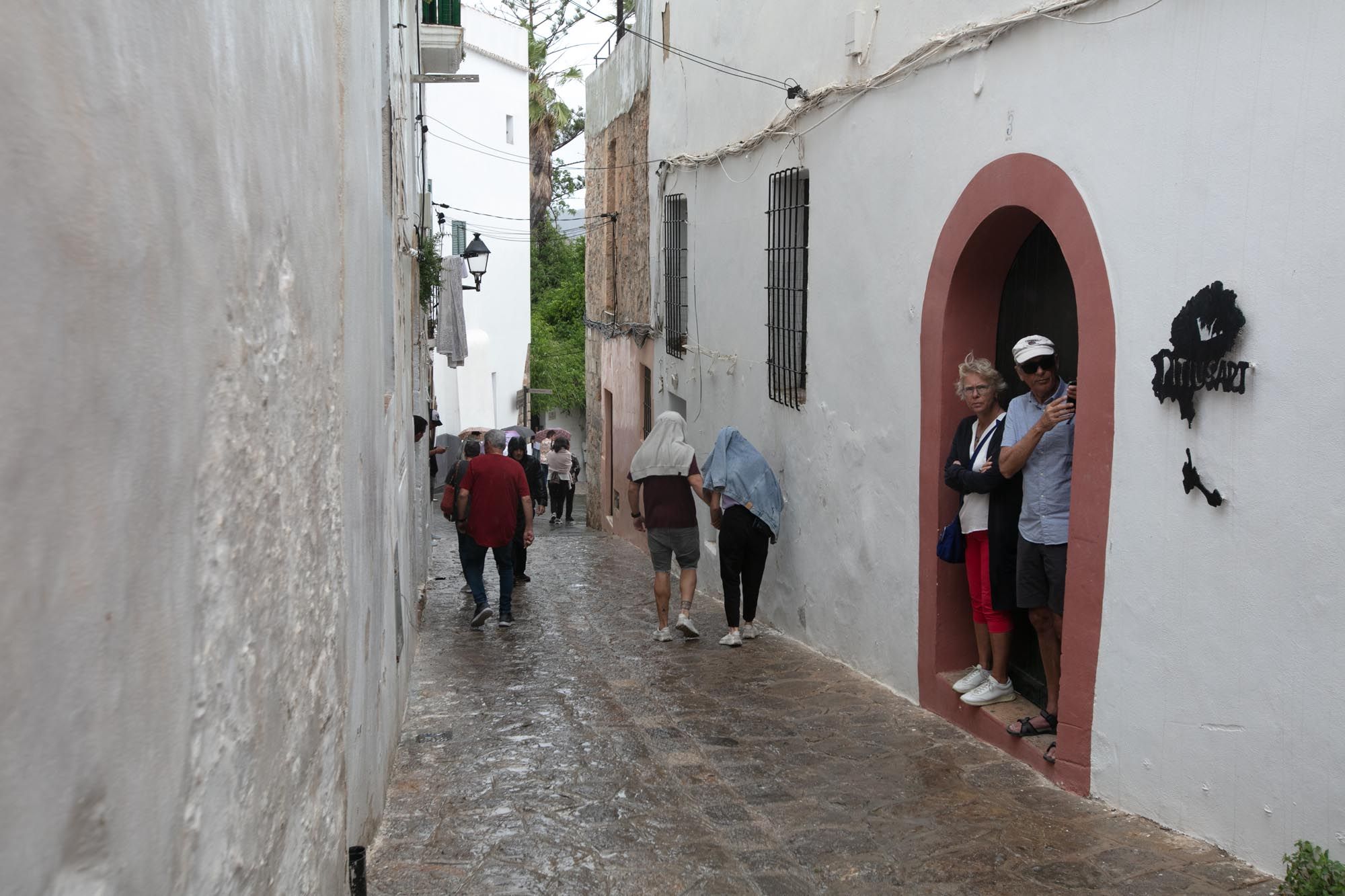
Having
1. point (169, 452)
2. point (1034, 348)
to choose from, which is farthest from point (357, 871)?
point (1034, 348)

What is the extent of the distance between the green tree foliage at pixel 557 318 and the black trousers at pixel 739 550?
2587cm

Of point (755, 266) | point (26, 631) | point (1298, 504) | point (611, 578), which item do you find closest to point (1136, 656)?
point (1298, 504)

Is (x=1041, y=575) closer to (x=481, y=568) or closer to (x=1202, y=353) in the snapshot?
(x=1202, y=353)

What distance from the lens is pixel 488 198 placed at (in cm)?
2972

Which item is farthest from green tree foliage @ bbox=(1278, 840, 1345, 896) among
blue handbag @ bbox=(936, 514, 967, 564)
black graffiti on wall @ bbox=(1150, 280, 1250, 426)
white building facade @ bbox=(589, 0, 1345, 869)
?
blue handbag @ bbox=(936, 514, 967, 564)

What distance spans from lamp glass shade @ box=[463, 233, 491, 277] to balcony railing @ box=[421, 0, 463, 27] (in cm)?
318

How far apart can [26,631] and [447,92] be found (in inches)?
1104

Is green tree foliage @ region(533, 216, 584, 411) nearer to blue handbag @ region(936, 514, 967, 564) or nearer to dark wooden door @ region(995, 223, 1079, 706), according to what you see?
dark wooden door @ region(995, 223, 1079, 706)

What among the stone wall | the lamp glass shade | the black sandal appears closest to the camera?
the black sandal

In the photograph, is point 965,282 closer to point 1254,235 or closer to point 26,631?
point 1254,235

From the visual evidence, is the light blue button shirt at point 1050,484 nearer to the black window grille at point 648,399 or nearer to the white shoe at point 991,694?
the white shoe at point 991,694

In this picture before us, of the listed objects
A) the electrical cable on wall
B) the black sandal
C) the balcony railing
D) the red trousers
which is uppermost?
the balcony railing

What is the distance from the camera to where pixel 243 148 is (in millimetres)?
2252

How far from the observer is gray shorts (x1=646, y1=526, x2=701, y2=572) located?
9.09 m
